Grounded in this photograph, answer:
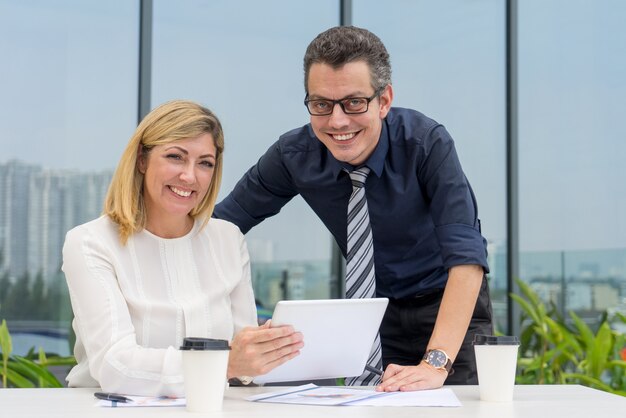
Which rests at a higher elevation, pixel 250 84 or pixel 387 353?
pixel 250 84

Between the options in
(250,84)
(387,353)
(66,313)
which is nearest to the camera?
(387,353)

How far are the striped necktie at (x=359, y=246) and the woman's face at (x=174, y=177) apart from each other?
1.38 ft

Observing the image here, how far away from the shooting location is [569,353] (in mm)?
4027

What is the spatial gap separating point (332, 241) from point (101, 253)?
2.76 meters

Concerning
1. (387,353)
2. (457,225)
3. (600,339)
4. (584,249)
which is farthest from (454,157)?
(584,249)

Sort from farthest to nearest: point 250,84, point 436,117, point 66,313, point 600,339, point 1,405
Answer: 1. point 436,117
2. point 250,84
3. point 66,313
4. point 600,339
5. point 1,405

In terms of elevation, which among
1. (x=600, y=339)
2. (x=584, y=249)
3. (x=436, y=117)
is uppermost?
(x=436, y=117)

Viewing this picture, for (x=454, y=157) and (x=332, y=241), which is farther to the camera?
(x=332, y=241)

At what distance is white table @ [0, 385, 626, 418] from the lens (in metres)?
1.39

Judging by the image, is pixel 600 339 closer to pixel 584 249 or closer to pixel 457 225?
pixel 584 249

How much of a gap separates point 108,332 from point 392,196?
86 centimetres

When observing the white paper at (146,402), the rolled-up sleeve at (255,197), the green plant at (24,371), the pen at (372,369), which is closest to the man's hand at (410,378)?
the pen at (372,369)

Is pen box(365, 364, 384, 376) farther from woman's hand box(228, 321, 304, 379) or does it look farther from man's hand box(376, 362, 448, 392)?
woman's hand box(228, 321, 304, 379)

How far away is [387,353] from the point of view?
2.34m
